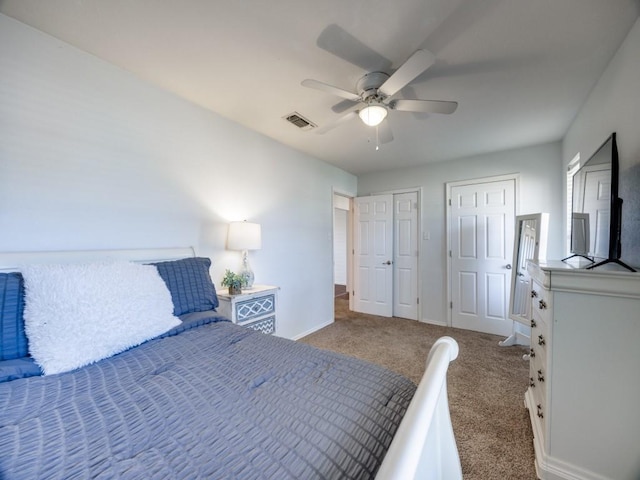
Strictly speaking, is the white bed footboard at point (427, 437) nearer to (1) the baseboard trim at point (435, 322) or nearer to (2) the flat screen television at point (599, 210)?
(2) the flat screen television at point (599, 210)

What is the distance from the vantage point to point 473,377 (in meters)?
2.35

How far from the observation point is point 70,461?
64 cm

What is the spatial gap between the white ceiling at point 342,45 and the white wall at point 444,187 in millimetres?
→ 916

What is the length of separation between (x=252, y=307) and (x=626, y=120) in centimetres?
277

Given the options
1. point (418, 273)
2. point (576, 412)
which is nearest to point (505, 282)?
point (418, 273)

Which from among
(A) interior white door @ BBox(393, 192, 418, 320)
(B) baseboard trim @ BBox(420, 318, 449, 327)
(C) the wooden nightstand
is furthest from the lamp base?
(B) baseboard trim @ BBox(420, 318, 449, 327)

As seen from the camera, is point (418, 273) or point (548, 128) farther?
point (418, 273)

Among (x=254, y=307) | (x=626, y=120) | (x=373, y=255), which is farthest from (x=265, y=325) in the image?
(x=626, y=120)

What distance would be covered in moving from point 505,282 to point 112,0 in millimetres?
4387

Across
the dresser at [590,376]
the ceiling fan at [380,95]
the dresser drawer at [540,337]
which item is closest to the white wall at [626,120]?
the dresser at [590,376]

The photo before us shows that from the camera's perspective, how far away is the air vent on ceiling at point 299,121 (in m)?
2.44

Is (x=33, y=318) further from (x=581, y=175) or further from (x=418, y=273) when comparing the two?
(x=418, y=273)

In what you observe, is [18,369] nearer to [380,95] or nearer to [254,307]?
[254,307]

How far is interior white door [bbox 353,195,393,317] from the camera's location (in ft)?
14.0
